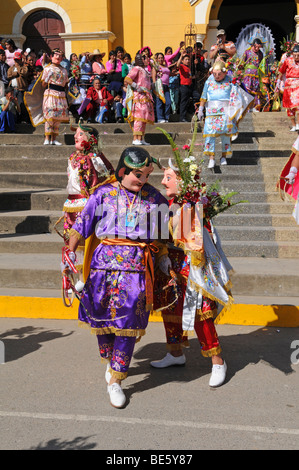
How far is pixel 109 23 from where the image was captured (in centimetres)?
1648

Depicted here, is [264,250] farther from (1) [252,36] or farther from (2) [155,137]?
(1) [252,36]

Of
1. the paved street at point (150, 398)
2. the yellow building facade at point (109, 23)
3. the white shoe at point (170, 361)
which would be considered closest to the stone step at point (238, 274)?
the paved street at point (150, 398)

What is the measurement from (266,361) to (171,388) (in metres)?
0.95

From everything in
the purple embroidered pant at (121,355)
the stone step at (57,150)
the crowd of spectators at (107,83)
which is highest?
the crowd of spectators at (107,83)

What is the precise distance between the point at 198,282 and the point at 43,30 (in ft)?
50.5

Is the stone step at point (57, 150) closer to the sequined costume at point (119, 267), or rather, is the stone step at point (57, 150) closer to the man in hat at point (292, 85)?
the man in hat at point (292, 85)

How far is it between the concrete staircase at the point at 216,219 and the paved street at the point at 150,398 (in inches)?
43.9

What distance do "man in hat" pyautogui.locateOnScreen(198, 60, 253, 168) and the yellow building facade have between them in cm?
742

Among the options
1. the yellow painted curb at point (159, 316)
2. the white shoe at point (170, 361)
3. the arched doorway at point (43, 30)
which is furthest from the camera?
the arched doorway at point (43, 30)

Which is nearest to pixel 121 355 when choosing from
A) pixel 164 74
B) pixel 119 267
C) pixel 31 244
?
pixel 119 267

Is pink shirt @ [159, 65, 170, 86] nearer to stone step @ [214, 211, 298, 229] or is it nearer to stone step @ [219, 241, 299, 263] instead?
stone step @ [214, 211, 298, 229]

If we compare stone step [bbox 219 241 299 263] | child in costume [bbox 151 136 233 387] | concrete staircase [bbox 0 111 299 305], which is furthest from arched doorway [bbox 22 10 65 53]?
child in costume [bbox 151 136 233 387]

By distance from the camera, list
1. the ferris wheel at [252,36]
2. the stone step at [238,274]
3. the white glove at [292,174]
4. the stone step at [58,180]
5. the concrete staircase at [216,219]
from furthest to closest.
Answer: the ferris wheel at [252,36] → the stone step at [58,180] → the concrete staircase at [216,219] → the stone step at [238,274] → the white glove at [292,174]

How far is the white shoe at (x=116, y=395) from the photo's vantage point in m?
3.67
